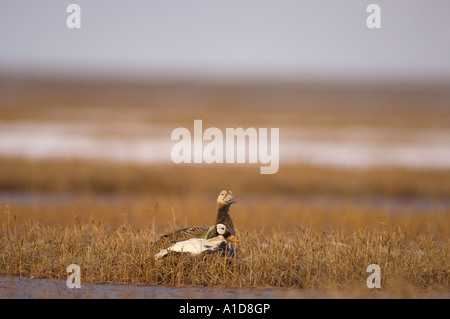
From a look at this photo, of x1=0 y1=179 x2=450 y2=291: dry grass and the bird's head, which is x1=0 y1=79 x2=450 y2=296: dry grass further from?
the bird's head

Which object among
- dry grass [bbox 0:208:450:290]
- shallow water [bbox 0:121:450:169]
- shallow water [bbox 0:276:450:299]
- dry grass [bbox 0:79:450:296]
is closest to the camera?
shallow water [bbox 0:276:450:299]

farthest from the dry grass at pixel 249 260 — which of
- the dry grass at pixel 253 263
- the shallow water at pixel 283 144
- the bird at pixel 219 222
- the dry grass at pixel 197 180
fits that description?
the shallow water at pixel 283 144

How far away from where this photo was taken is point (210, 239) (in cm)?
808

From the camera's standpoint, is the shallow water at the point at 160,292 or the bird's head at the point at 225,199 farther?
the bird's head at the point at 225,199

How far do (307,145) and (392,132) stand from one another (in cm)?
973

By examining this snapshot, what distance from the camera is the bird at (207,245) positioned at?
7977mm

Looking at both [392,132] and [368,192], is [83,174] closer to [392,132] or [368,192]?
[368,192]

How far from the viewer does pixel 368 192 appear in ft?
58.0

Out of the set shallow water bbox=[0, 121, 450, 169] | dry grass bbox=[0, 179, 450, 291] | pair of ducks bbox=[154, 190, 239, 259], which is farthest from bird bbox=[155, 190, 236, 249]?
shallow water bbox=[0, 121, 450, 169]

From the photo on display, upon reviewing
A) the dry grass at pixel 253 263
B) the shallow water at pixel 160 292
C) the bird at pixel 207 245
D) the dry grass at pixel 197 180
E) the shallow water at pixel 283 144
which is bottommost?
the shallow water at pixel 160 292

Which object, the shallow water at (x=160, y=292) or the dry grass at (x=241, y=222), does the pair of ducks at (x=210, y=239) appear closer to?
the dry grass at (x=241, y=222)

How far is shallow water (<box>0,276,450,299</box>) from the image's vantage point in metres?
7.25
